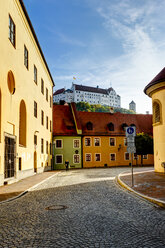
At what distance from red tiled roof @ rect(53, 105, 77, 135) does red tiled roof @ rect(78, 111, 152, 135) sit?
202cm

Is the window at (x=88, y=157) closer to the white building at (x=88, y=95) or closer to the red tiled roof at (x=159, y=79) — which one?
the red tiled roof at (x=159, y=79)

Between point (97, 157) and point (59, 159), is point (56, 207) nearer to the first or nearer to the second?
point (59, 159)

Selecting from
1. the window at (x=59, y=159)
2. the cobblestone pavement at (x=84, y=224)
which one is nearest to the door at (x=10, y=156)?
the cobblestone pavement at (x=84, y=224)

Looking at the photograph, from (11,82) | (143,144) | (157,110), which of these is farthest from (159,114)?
(143,144)

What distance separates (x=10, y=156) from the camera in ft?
56.1

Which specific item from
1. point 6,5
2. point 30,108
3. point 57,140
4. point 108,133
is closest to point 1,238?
point 6,5

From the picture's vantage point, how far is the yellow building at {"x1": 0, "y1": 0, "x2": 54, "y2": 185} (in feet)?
51.7

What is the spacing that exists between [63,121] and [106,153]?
918 cm

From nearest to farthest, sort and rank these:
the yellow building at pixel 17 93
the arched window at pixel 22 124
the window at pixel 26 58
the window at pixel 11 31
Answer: the yellow building at pixel 17 93
the window at pixel 11 31
the arched window at pixel 22 124
the window at pixel 26 58

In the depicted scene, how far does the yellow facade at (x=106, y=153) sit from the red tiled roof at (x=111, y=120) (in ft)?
4.06

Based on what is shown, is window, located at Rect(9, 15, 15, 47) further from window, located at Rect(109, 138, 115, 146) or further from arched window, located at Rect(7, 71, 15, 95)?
window, located at Rect(109, 138, 115, 146)

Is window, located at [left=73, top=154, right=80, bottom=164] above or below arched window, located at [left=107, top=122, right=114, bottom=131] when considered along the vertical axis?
below

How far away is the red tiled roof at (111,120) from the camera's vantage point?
151 ft

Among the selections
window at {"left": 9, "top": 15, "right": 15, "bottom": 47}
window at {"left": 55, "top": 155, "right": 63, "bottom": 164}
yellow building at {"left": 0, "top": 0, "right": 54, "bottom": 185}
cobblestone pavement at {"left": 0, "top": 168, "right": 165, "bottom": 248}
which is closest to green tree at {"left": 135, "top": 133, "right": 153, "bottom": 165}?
window at {"left": 55, "top": 155, "right": 63, "bottom": 164}
